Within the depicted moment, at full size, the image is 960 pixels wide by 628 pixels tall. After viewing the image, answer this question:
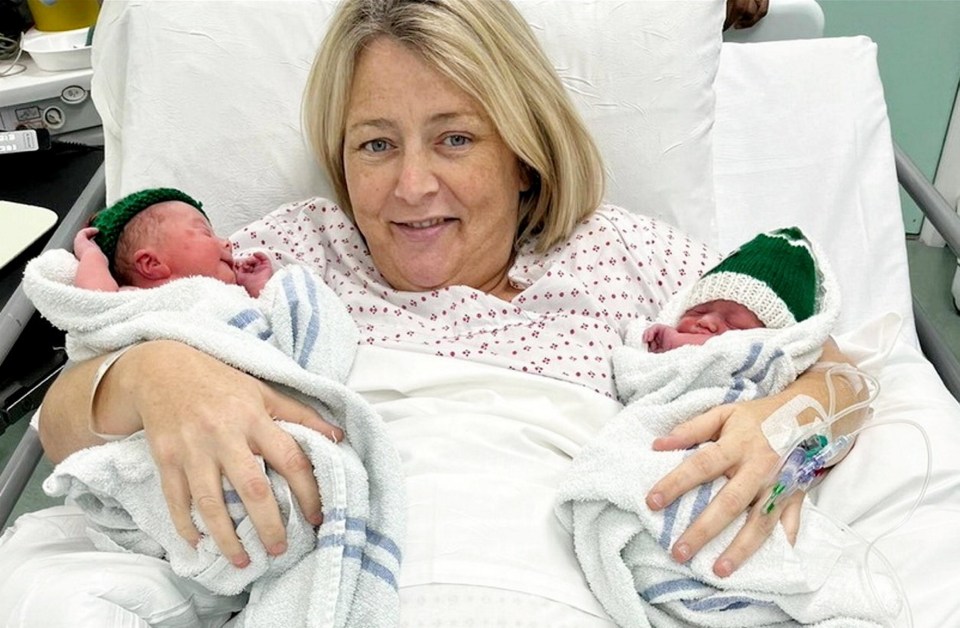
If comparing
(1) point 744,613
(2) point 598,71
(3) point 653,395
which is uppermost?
(2) point 598,71

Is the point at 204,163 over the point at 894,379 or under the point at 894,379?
over

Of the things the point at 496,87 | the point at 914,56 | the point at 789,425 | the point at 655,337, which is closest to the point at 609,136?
the point at 496,87

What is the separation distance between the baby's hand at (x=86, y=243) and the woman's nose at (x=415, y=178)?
0.44 m

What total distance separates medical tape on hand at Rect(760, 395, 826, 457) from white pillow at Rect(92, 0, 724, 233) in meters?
0.62

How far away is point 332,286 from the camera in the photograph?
1.54m

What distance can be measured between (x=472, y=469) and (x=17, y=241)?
1148 mm

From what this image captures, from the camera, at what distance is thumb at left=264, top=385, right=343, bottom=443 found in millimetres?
1148

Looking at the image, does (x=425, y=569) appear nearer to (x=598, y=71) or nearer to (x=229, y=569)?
(x=229, y=569)

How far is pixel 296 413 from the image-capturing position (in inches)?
45.7

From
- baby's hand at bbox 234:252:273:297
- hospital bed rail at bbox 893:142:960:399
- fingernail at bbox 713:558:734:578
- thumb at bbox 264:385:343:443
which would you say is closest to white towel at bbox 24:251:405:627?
thumb at bbox 264:385:343:443

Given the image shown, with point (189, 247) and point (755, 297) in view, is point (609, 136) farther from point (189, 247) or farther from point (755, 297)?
point (189, 247)

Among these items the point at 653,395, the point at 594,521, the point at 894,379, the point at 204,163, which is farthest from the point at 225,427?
the point at 894,379

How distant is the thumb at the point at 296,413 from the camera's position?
45.2 inches

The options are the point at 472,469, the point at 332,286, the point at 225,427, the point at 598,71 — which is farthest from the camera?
the point at 598,71
